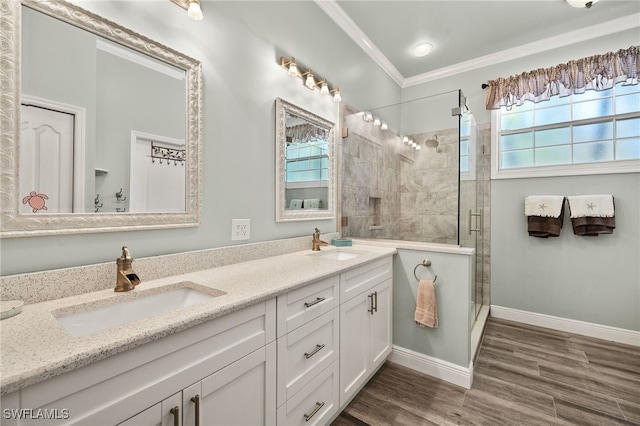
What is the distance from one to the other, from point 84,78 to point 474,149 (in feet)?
10.0

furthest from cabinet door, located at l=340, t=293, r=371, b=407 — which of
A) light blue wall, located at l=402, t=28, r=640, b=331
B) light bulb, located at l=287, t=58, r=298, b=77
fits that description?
light blue wall, located at l=402, t=28, r=640, b=331

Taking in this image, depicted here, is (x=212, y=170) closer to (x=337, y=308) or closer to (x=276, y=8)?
(x=337, y=308)

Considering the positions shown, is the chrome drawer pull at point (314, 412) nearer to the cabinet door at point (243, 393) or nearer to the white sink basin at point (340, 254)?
the cabinet door at point (243, 393)

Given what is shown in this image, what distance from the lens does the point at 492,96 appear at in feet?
10.2

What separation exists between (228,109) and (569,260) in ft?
11.4

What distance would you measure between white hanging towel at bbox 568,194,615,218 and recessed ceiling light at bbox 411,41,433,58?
6.87ft

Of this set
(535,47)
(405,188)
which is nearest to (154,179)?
(405,188)

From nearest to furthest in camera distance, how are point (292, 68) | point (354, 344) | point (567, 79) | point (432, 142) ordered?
1. point (354, 344)
2. point (292, 68)
3. point (567, 79)
4. point (432, 142)

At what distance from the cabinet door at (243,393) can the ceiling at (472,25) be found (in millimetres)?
2612

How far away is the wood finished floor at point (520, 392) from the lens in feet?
5.38

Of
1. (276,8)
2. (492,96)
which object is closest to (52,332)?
(276,8)

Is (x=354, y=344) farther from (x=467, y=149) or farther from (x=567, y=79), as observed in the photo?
(x=567, y=79)

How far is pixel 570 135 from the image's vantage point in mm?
2822

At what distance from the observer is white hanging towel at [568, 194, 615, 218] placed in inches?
99.6
